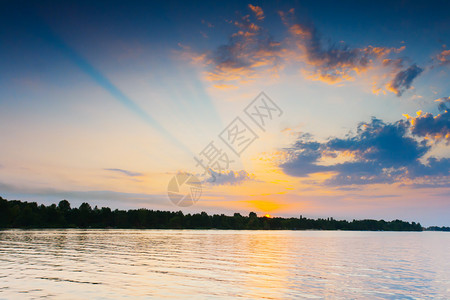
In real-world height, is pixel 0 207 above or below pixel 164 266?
above

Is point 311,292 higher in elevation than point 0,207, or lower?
lower

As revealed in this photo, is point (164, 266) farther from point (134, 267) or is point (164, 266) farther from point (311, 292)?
point (311, 292)

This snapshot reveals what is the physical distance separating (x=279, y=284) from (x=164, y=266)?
16731 millimetres

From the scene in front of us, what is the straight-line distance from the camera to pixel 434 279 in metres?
38.0

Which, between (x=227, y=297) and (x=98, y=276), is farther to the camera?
(x=98, y=276)

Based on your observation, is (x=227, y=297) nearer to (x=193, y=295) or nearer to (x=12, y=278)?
(x=193, y=295)

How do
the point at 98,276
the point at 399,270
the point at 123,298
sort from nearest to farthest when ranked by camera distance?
the point at 123,298 < the point at 98,276 < the point at 399,270

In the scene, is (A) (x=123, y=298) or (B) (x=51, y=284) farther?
(B) (x=51, y=284)

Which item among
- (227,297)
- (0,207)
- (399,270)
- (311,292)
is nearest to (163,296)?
(227,297)

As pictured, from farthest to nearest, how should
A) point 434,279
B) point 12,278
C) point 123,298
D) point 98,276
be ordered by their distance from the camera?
point 434,279
point 98,276
point 12,278
point 123,298

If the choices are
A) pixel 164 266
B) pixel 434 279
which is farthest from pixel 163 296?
pixel 434 279

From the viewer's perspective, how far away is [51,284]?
2856 centimetres

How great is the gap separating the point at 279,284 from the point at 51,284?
19.7m

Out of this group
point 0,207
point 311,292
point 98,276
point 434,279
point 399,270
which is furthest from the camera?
point 0,207
